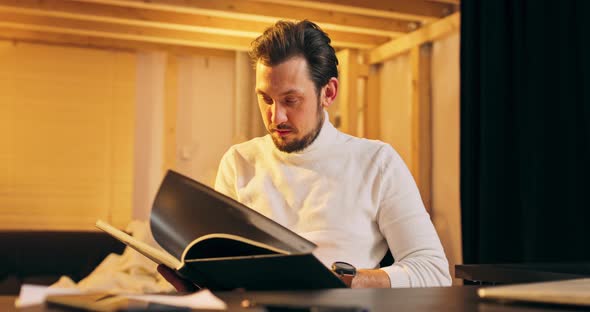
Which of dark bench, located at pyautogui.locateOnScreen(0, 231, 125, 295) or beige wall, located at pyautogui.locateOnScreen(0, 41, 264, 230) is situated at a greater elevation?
beige wall, located at pyautogui.locateOnScreen(0, 41, 264, 230)

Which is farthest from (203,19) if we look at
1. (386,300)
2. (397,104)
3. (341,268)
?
(386,300)

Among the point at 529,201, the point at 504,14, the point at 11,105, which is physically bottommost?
the point at 529,201

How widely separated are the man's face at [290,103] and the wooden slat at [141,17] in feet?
9.90

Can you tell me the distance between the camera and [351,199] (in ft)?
5.97

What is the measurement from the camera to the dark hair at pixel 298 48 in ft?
6.00

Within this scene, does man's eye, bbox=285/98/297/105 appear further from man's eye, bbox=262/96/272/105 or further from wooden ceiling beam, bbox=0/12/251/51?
wooden ceiling beam, bbox=0/12/251/51

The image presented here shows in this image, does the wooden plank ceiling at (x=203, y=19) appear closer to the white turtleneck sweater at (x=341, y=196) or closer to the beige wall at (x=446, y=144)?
the beige wall at (x=446, y=144)

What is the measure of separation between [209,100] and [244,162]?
4125mm

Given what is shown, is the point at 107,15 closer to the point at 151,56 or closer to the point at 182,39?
the point at 182,39

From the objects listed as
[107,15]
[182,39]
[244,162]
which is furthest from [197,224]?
[182,39]

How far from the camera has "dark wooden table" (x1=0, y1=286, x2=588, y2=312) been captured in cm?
80

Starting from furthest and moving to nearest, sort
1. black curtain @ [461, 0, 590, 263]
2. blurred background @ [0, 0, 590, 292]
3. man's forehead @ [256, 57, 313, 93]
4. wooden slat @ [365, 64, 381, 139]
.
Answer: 1. wooden slat @ [365, 64, 381, 139]
2. blurred background @ [0, 0, 590, 292]
3. black curtain @ [461, 0, 590, 263]
4. man's forehead @ [256, 57, 313, 93]

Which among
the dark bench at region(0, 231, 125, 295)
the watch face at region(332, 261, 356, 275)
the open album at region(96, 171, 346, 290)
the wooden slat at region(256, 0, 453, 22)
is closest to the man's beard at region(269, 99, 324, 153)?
the watch face at region(332, 261, 356, 275)

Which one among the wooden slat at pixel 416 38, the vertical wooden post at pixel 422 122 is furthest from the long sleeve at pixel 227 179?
the vertical wooden post at pixel 422 122
